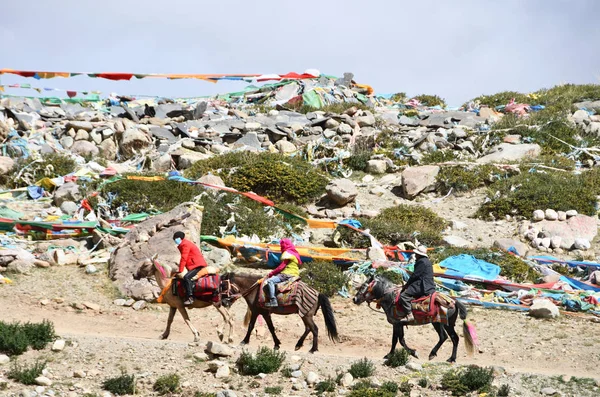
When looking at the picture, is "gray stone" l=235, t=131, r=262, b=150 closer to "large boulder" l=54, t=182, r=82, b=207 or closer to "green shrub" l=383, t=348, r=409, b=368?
"large boulder" l=54, t=182, r=82, b=207

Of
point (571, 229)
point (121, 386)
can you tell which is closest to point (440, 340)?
point (121, 386)

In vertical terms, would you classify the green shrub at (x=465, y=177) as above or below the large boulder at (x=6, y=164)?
above

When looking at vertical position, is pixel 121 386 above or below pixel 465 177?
below

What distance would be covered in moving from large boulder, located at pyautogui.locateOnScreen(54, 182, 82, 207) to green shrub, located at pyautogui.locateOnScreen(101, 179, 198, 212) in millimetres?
Answer: 671

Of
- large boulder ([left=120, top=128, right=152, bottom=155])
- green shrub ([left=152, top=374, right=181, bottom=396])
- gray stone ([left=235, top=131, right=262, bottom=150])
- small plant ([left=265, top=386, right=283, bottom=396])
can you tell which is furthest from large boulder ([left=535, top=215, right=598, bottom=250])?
large boulder ([left=120, top=128, right=152, bottom=155])

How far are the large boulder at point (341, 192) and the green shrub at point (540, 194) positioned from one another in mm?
3428

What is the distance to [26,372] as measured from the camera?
9.02 metres

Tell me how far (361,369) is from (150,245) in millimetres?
6549

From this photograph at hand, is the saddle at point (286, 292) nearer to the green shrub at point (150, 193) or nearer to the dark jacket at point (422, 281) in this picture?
the dark jacket at point (422, 281)

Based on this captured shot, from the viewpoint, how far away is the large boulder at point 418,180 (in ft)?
70.3

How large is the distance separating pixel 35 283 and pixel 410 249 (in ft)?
26.4

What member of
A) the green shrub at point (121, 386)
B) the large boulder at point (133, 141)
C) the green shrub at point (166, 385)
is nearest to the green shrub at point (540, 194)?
the large boulder at point (133, 141)

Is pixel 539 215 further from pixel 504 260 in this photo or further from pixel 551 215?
pixel 504 260

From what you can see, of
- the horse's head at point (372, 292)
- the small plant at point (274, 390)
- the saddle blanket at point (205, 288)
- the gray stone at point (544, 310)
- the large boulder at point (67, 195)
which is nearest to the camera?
the small plant at point (274, 390)
